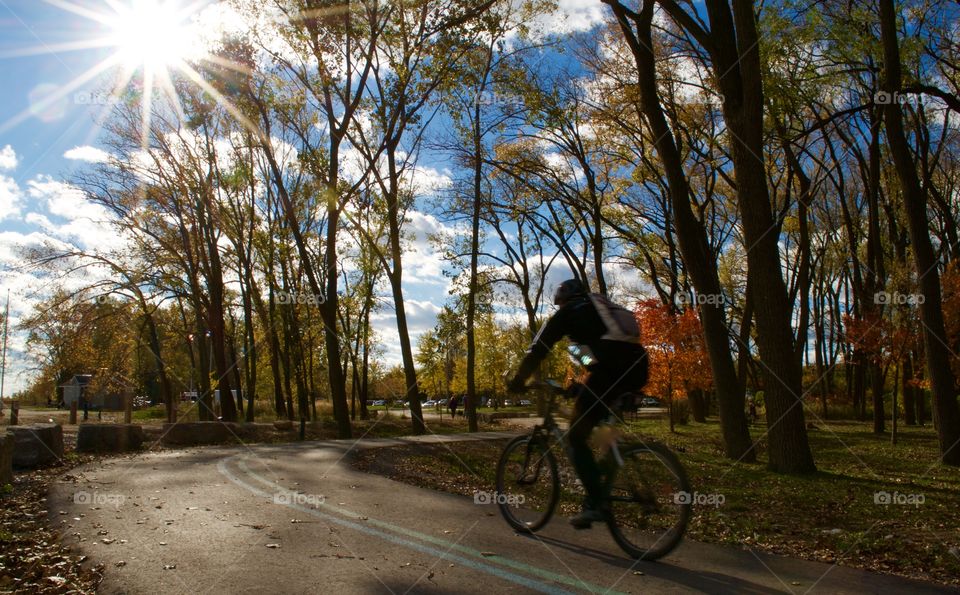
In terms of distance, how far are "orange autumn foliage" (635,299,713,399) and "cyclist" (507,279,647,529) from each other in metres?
23.2

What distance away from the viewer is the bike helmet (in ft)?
17.9

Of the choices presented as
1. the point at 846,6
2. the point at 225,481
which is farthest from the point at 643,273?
the point at 225,481

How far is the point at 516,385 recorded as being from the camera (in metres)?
5.80

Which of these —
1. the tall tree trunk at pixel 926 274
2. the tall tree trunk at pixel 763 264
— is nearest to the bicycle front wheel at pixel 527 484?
the tall tree trunk at pixel 763 264

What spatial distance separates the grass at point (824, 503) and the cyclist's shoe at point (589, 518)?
4.89ft

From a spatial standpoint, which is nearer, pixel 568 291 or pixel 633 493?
pixel 633 493

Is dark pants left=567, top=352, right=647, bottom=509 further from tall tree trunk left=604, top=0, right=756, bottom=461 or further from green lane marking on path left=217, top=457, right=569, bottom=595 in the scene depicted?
tall tree trunk left=604, top=0, right=756, bottom=461

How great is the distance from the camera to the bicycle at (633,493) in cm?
494

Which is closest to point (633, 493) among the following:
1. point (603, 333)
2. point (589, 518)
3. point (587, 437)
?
point (589, 518)

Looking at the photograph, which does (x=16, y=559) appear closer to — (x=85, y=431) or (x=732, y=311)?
(x=85, y=431)

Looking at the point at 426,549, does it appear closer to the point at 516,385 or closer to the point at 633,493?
the point at 516,385

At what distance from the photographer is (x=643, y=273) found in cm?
3466

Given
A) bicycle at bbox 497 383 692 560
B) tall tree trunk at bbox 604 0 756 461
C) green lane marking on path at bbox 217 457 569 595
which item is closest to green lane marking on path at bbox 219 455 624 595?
green lane marking on path at bbox 217 457 569 595

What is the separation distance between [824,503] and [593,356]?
5.09 meters
